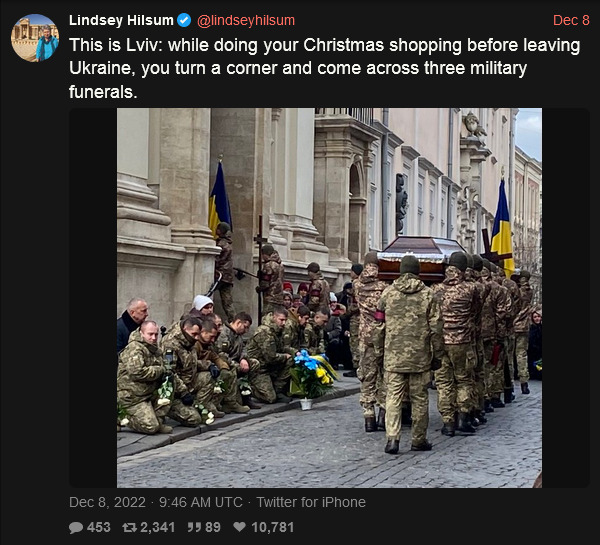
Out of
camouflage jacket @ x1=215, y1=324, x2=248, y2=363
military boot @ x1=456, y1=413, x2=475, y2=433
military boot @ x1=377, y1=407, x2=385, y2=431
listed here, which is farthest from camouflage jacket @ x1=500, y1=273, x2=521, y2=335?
camouflage jacket @ x1=215, y1=324, x2=248, y2=363

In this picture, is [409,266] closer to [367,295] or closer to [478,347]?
[367,295]

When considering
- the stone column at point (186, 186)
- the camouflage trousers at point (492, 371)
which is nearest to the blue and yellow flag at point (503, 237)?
the camouflage trousers at point (492, 371)

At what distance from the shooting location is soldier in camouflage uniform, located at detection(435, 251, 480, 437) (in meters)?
12.3

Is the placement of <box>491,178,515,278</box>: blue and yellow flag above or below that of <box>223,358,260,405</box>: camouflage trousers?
above

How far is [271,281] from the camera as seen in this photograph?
1881 cm

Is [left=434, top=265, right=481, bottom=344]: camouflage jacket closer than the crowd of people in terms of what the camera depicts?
No

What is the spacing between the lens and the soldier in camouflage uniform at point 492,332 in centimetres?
1435

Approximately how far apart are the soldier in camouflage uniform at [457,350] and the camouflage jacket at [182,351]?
7.70 ft

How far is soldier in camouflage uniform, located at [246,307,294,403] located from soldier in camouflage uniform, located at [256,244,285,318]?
4.44 metres

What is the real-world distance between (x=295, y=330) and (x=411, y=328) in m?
4.10

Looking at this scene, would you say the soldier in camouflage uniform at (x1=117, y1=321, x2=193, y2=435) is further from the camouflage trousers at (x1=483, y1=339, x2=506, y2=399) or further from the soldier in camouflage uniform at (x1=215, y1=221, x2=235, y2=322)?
the soldier in camouflage uniform at (x1=215, y1=221, x2=235, y2=322)
